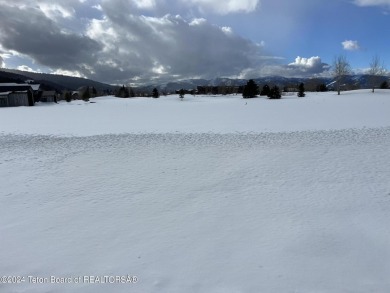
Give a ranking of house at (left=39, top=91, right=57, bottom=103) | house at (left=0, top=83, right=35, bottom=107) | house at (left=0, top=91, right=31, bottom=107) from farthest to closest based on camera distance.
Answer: house at (left=39, top=91, right=57, bottom=103) → house at (left=0, top=83, right=35, bottom=107) → house at (left=0, top=91, right=31, bottom=107)

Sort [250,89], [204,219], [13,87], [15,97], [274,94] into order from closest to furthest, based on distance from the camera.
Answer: [204,219], [274,94], [15,97], [13,87], [250,89]

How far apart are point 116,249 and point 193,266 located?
66.3 inches

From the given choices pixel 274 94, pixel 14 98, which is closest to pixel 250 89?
pixel 274 94

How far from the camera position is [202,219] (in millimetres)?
6859

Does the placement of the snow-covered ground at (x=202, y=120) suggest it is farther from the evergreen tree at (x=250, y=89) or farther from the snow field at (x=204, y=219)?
the evergreen tree at (x=250, y=89)

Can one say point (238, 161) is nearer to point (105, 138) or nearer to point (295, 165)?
point (295, 165)

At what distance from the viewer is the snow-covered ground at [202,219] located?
15.5ft

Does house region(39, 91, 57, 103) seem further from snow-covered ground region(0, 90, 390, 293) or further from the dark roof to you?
snow-covered ground region(0, 90, 390, 293)

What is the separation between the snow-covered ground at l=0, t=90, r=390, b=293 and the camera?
4.73 m

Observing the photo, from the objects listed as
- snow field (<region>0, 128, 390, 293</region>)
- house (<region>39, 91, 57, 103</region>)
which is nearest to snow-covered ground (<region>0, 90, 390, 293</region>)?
snow field (<region>0, 128, 390, 293</region>)

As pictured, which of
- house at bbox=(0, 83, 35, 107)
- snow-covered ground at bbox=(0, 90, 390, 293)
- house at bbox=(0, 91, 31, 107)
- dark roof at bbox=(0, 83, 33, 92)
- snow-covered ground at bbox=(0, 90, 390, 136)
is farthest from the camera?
dark roof at bbox=(0, 83, 33, 92)

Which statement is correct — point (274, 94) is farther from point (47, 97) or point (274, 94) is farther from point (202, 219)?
point (47, 97)

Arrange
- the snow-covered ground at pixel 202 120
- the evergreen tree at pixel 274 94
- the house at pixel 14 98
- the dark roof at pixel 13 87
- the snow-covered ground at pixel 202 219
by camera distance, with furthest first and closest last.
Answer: the dark roof at pixel 13 87 < the house at pixel 14 98 < the evergreen tree at pixel 274 94 < the snow-covered ground at pixel 202 120 < the snow-covered ground at pixel 202 219

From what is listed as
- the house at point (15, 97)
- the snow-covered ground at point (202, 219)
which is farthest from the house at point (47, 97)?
the snow-covered ground at point (202, 219)
